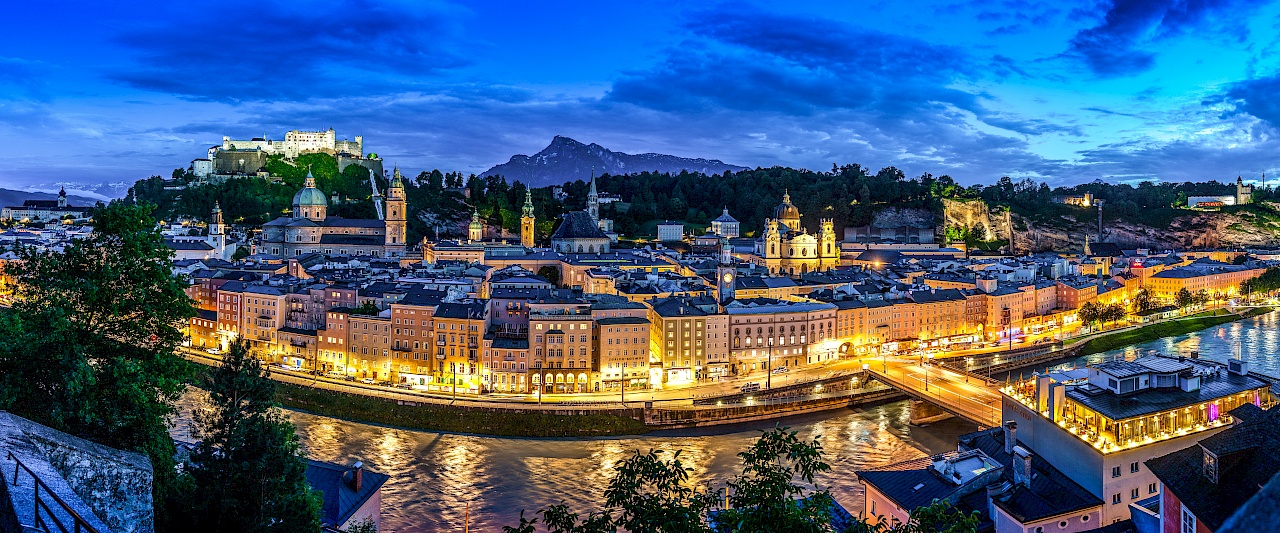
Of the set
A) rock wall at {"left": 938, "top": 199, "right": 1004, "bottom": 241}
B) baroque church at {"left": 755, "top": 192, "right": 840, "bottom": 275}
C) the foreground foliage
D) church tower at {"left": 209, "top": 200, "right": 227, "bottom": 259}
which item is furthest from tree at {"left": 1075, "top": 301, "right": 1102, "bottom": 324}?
church tower at {"left": 209, "top": 200, "right": 227, "bottom": 259}

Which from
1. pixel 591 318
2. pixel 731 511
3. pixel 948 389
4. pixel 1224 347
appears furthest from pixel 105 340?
pixel 1224 347

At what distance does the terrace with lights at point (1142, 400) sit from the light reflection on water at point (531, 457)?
3.09 m

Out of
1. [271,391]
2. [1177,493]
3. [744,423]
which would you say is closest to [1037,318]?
[744,423]

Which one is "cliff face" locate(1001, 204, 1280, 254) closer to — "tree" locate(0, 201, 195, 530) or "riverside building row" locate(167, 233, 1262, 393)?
"riverside building row" locate(167, 233, 1262, 393)

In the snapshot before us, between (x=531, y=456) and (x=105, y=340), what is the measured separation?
33.9 ft

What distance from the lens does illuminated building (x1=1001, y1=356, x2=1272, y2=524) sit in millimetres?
10828

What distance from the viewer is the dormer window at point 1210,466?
19.0ft

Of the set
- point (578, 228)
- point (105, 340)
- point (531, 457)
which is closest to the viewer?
point (105, 340)

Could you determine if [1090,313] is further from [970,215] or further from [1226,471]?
[1226,471]

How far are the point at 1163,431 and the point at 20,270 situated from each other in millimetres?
12593

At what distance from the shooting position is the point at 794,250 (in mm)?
36625

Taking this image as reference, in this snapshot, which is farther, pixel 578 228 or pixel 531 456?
pixel 578 228

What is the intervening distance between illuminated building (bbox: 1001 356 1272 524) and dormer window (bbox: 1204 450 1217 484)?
4.79 metres

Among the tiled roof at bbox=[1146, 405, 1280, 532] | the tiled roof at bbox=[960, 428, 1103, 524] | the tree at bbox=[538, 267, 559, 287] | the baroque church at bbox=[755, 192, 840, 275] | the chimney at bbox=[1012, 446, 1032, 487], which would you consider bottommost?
the tiled roof at bbox=[960, 428, 1103, 524]
